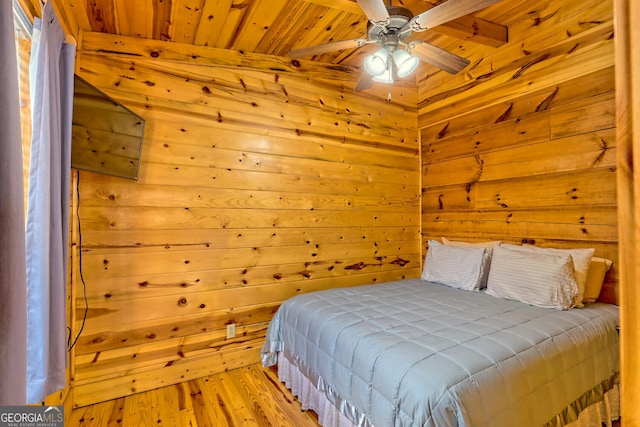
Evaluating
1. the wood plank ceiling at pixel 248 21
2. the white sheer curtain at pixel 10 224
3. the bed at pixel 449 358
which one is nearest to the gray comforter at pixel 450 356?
the bed at pixel 449 358

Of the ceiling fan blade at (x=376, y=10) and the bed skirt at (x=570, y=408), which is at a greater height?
the ceiling fan blade at (x=376, y=10)

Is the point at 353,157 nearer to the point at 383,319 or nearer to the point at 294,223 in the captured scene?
the point at 294,223

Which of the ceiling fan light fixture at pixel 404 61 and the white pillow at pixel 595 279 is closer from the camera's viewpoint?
the ceiling fan light fixture at pixel 404 61

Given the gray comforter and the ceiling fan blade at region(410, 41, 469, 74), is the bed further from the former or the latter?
the ceiling fan blade at region(410, 41, 469, 74)

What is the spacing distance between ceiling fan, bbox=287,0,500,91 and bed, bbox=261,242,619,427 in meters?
1.49

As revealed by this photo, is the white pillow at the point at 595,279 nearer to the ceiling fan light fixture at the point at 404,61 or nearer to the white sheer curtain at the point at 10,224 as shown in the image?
the ceiling fan light fixture at the point at 404,61

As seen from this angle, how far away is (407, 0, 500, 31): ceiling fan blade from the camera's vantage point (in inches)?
54.8

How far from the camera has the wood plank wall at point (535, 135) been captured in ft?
7.17

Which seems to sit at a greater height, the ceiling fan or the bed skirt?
the ceiling fan

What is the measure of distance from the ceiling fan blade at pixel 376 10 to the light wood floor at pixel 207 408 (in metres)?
2.27

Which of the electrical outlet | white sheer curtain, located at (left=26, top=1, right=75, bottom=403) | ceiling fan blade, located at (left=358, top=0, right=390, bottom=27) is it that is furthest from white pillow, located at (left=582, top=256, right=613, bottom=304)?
white sheer curtain, located at (left=26, top=1, right=75, bottom=403)

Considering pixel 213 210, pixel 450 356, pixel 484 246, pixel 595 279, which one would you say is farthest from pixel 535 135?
pixel 213 210

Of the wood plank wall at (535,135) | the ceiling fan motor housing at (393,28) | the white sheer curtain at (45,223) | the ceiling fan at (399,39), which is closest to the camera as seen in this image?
the white sheer curtain at (45,223)

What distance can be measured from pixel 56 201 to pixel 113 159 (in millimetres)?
601
